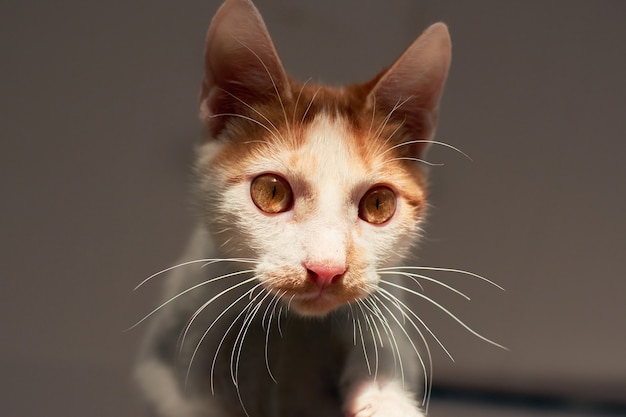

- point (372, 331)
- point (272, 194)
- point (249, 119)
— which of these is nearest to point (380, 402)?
point (372, 331)

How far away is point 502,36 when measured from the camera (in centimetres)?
124

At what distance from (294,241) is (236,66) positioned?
0.99ft

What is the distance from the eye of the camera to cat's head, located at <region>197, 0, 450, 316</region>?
785 millimetres

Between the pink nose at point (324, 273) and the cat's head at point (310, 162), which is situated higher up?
the cat's head at point (310, 162)

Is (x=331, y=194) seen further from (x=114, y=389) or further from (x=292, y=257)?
(x=114, y=389)

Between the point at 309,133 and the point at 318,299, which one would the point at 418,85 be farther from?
the point at 318,299

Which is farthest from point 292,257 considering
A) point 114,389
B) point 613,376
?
point 613,376

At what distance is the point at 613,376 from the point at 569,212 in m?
0.42

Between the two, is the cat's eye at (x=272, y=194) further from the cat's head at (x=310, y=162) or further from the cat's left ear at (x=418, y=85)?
the cat's left ear at (x=418, y=85)

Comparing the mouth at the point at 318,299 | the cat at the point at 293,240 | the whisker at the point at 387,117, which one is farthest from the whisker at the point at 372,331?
the whisker at the point at 387,117

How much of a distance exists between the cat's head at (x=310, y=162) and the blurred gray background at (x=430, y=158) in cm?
19

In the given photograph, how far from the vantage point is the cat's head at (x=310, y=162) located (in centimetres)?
79

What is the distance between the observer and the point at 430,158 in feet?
3.94

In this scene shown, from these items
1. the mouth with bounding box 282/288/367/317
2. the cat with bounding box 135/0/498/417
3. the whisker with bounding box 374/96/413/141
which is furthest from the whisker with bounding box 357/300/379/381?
the whisker with bounding box 374/96/413/141
